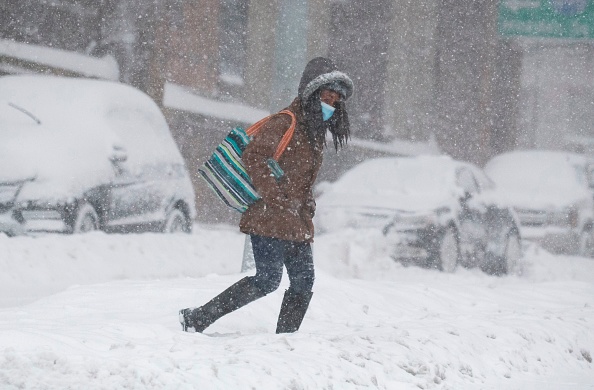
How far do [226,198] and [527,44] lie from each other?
28553 millimetres

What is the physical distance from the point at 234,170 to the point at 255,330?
1.65m

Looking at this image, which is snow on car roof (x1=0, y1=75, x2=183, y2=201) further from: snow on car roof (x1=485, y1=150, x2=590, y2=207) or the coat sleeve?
snow on car roof (x1=485, y1=150, x2=590, y2=207)

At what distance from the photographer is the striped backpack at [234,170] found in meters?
5.82

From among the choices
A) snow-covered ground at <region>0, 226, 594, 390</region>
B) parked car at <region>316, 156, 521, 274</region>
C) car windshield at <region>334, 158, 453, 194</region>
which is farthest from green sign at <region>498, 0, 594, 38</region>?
snow-covered ground at <region>0, 226, 594, 390</region>

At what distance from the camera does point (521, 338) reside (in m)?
7.48

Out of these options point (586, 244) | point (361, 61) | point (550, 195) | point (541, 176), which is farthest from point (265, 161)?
point (361, 61)

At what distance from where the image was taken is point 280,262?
596 centimetres

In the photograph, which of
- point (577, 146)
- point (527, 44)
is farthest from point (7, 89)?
point (577, 146)

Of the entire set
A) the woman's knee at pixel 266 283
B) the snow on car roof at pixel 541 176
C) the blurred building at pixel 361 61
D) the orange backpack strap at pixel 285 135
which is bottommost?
the woman's knee at pixel 266 283

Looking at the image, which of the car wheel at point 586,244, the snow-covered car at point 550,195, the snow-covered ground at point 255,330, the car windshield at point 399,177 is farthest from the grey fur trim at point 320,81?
the car wheel at point 586,244

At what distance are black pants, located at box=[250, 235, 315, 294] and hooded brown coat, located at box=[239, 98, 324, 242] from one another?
73 millimetres

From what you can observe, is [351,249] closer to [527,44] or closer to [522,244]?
[522,244]

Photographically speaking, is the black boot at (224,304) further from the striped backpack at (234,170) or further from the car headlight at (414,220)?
the car headlight at (414,220)

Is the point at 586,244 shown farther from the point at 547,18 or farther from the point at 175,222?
the point at 175,222
